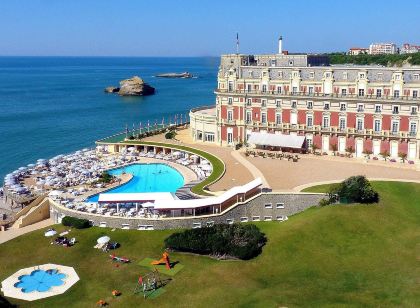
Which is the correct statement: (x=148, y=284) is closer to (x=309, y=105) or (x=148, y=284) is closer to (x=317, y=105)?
(x=317, y=105)

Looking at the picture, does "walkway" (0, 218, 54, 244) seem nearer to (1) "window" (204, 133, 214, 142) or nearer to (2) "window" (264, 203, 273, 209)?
(2) "window" (264, 203, 273, 209)

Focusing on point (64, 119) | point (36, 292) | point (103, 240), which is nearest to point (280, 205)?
point (103, 240)

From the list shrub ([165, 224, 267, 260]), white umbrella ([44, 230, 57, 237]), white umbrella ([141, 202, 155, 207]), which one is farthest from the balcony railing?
white umbrella ([44, 230, 57, 237])

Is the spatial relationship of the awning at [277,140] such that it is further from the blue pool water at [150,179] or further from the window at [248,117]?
the blue pool water at [150,179]

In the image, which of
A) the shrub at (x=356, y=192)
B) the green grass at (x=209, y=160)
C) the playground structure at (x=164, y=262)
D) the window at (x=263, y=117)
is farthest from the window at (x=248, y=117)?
the playground structure at (x=164, y=262)

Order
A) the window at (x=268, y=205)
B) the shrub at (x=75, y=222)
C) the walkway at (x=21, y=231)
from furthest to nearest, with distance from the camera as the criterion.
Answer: the window at (x=268, y=205)
the walkway at (x=21, y=231)
the shrub at (x=75, y=222)

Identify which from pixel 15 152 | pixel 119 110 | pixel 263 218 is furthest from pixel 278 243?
pixel 119 110
